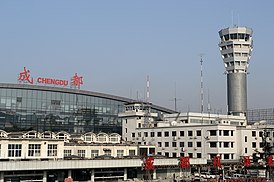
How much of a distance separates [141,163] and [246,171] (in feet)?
76.1

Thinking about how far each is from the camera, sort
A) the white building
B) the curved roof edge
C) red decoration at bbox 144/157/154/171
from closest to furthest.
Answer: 1. red decoration at bbox 144/157/154/171
2. the white building
3. the curved roof edge

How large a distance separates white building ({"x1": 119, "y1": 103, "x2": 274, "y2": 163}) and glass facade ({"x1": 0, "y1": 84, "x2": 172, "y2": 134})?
8152 mm

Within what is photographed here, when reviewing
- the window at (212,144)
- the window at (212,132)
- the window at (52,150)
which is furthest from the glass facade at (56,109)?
the window at (52,150)

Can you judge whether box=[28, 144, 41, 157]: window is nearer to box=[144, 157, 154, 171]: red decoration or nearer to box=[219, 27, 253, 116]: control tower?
box=[144, 157, 154, 171]: red decoration

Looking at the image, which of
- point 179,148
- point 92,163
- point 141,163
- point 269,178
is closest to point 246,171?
point 269,178

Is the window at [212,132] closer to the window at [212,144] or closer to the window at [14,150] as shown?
the window at [212,144]

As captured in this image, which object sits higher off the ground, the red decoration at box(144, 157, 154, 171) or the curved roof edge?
the curved roof edge

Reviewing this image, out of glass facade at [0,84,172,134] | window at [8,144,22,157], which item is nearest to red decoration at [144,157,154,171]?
window at [8,144,22,157]

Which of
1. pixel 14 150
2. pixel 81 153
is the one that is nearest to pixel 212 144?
pixel 81 153

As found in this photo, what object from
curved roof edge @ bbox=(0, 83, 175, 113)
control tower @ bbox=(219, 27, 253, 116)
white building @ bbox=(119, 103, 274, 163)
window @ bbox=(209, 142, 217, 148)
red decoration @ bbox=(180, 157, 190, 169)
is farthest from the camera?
control tower @ bbox=(219, 27, 253, 116)

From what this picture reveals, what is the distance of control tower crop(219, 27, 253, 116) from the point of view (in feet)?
420

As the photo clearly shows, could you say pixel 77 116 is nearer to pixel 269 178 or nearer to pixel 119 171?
pixel 119 171

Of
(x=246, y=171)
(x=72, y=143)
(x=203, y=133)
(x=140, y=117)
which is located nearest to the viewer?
(x=72, y=143)

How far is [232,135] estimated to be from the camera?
7919 cm
